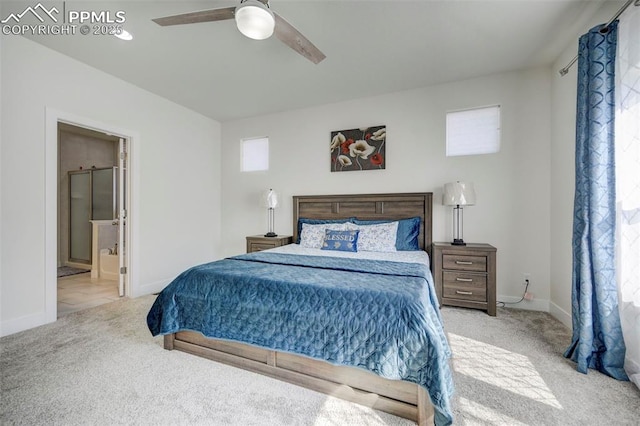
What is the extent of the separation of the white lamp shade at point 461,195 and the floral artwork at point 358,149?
3.34 ft

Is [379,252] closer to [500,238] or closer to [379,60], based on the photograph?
[500,238]

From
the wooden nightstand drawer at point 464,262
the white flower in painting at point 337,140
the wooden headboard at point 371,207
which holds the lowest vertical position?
the wooden nightstand drawer at point 464,262

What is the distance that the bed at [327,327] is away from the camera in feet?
4.62

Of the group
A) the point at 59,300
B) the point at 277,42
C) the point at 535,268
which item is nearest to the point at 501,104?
the point at 535,268

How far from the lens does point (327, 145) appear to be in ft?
13.7

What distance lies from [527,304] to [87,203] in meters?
7.45

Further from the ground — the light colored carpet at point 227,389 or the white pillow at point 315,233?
the white pillow at point 315,233

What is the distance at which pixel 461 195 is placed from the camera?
10.1 ft

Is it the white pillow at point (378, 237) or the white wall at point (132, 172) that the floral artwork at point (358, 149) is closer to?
the white pillow at point (378, 237)

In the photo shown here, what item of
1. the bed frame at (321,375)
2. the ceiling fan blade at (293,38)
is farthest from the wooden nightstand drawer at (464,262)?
the ceiling fan blade at (293,38)

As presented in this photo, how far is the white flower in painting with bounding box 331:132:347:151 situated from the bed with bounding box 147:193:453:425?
2203 mm

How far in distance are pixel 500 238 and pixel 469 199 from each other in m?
0.69

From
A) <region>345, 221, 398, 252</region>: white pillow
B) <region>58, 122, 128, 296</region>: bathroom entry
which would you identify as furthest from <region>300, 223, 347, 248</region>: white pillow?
<region>58, 122, 128, 296</region>: bathroom entry

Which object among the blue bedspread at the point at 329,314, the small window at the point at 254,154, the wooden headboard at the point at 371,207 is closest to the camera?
the blue bedspread at the point at 329,314
